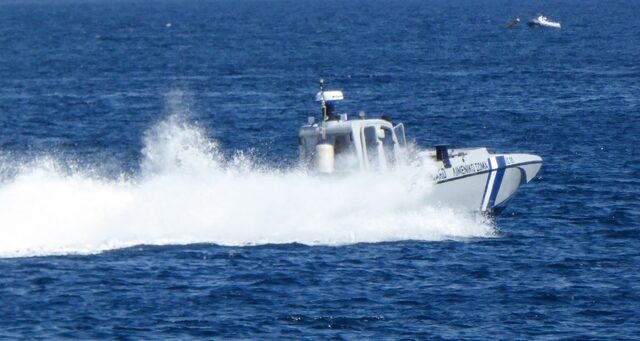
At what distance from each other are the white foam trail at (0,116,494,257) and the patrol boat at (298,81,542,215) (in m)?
0.33

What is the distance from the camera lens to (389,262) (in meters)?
30.3

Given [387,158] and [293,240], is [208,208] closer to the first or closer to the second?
[293,240]

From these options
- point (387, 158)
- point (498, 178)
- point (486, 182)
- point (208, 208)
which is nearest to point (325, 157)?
A: point (387, 158)

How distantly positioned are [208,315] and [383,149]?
7755 millimetres

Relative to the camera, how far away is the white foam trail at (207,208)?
30328 mm

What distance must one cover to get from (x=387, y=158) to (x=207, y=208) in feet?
13.9

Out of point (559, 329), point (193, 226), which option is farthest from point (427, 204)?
point (559, 329)

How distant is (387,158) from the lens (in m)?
32.5

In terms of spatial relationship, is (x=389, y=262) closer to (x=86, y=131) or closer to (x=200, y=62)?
(x=86, y=131)

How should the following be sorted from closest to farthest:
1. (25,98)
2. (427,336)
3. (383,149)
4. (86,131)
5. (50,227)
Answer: (427,336) < (50,227) < (383,149) < (86,131) < (25,98)

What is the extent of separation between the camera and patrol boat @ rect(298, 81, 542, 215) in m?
31.9

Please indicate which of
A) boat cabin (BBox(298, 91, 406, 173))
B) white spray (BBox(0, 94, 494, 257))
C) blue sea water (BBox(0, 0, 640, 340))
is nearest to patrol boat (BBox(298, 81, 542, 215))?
boat cabin (BBox(298, 91, 406, 173))

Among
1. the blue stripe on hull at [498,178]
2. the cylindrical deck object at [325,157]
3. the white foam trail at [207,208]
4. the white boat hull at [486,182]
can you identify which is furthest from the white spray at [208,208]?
the blue stripe on hull at [498,178]

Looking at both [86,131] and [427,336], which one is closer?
[427,336]
